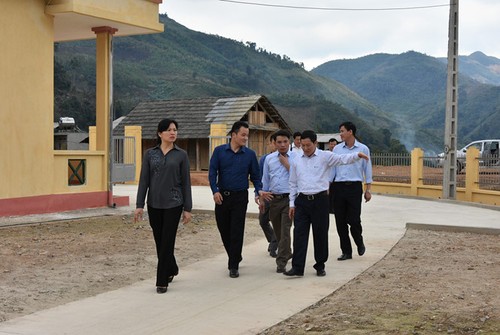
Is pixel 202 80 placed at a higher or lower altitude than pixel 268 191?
higher

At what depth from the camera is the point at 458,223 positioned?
15.0 metres

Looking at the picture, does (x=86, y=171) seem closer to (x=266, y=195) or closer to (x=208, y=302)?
(x=266, y=195)

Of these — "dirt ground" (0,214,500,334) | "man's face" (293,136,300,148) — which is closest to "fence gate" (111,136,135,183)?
"dirt ground" (0,214,500,334)

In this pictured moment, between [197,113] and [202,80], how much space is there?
74.3 meters

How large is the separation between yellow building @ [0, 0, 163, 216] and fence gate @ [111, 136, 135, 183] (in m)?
0.53

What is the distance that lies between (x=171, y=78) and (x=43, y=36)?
102 meters

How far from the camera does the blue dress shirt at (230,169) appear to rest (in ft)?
29.7

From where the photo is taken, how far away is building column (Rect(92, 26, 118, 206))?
1761 cm

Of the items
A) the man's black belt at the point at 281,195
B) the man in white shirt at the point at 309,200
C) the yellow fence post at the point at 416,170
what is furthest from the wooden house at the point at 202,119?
the man in white shirt at the point at 309,200

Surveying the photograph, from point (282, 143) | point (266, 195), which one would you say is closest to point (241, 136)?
point (282, 143)

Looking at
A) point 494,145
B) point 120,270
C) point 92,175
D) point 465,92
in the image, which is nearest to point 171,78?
point 465,92

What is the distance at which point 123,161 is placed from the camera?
19516 mm

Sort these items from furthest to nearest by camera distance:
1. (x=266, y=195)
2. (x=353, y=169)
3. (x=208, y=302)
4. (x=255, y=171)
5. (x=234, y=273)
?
1. (x=353, y=169)
2. (x=266, y=195)
3. (x=255, y=171)
4. (x=234, y=273)
5. (x=208, y=302)

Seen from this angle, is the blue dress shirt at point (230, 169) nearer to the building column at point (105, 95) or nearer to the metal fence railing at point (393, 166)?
the building column at point (105, 95)
